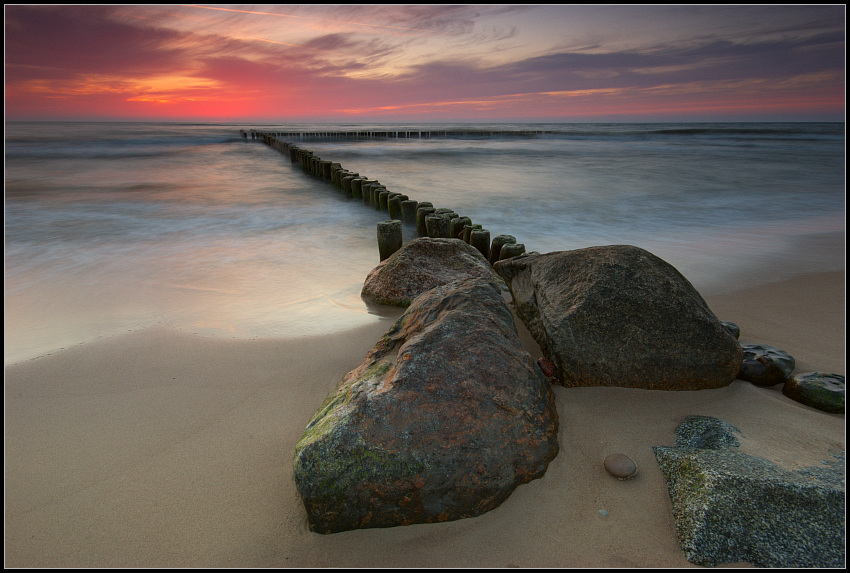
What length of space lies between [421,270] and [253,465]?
235 cm

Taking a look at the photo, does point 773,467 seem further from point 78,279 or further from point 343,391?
point 78,279

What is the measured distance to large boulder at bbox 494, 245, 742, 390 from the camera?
255 centimetres

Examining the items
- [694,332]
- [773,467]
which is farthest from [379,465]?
[694,332]

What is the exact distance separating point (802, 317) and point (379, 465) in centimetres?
Result: 383

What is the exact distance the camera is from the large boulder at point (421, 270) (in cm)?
412

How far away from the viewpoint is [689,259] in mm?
6105

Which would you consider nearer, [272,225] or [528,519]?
[528,519]

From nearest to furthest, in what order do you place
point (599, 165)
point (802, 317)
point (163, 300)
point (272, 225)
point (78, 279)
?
point (802, 317), point (163, 300), point (78, 279), point (272, 225), point (599, 165)

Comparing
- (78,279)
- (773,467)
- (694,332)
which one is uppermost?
(694,332)

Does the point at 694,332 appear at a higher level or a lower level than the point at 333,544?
higher

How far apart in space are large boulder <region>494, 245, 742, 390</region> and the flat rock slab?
278 mm

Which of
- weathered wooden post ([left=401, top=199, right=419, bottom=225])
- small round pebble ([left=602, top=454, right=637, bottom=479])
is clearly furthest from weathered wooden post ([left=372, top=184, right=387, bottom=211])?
small round pebble ([left=602, top=454, right=637, bottom=479])

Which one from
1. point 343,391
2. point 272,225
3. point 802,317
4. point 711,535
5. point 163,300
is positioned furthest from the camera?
point 272,225

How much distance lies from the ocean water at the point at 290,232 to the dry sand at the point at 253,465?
777 mm
